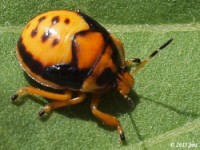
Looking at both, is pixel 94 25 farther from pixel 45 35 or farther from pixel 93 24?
pixel 45 35

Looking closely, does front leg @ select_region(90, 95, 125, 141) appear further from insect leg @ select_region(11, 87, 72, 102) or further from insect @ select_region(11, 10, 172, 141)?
insect leg @ select_region(11, 87, 72, 102)

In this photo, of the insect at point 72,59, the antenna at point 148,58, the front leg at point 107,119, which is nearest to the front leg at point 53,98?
the insect at point 72,59

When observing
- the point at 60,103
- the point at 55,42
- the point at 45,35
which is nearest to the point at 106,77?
the point at 60,103

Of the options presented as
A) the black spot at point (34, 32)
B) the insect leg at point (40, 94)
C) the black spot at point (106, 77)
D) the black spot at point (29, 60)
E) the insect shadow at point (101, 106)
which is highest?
the black spot at point (34, 32)

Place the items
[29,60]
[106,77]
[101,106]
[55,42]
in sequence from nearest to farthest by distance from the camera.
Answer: [55,42], [29,60], [106,77], [101,106]

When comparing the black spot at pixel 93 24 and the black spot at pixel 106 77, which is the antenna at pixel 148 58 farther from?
the black spot at pixel 93 24

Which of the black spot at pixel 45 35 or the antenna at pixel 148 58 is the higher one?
the black spot at pixel 45 35
